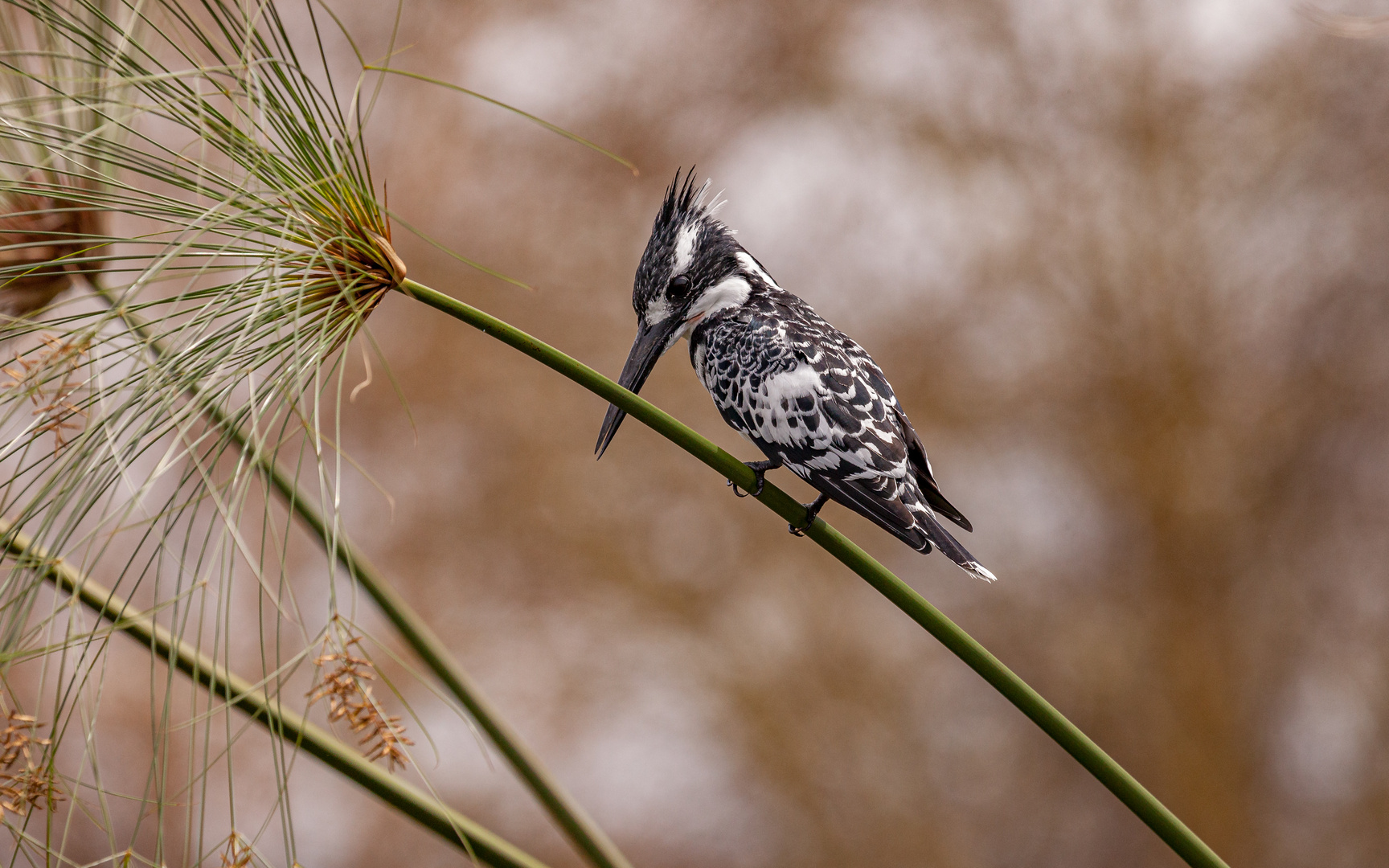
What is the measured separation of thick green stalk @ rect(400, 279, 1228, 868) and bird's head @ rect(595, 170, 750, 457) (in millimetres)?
172

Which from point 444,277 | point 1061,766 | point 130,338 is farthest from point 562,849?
point 130,338

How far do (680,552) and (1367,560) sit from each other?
144 cm

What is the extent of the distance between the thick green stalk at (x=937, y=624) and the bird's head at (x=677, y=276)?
0.56 ft

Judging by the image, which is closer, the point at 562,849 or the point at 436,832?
the point at 436,832

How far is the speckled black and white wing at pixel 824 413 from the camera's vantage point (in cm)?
67

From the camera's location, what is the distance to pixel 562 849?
2.01 metres

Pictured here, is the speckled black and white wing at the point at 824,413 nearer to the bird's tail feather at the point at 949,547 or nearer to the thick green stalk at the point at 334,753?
the bird's tail feather at the point at 949,547

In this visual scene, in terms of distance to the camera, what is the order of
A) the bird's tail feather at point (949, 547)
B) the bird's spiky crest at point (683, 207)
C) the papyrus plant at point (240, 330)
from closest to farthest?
the papyrus plant at point (240, 330) → the bird's tail feather at point (949, 547) → the bird's spiky crest at point (683, 207)

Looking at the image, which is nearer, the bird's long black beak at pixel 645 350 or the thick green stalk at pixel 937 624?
the thick green stalk at pixel 937 624

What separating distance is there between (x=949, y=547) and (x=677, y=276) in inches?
12.3

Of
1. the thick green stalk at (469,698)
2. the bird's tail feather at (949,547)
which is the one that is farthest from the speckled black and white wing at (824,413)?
the thick green stalk at (469,698)

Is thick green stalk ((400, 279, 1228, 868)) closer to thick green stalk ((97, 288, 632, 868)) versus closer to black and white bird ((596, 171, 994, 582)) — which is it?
black and white bird ((596, 171, 994, 582))

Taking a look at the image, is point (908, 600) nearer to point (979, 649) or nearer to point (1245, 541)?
point (979, 649)

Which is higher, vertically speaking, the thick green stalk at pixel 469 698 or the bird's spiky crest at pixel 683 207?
the bird's spiky crest at pixel 683 207
